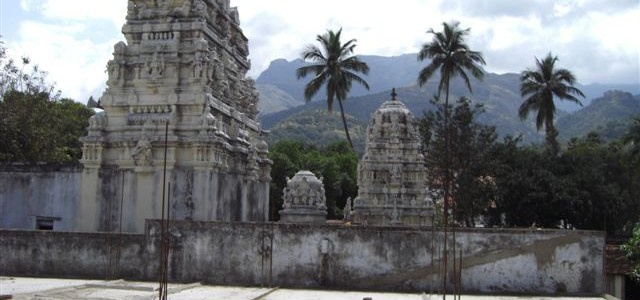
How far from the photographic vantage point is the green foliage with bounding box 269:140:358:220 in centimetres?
5075

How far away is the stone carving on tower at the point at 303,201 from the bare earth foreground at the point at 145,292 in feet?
44.6

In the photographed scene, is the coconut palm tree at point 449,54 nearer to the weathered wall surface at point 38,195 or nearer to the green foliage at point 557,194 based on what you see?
the green foliage at point 557,194

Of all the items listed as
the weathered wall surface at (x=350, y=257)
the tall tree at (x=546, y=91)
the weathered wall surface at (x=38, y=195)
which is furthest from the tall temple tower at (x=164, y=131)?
the tall tree at (x=546, y=91)

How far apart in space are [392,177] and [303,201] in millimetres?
5231

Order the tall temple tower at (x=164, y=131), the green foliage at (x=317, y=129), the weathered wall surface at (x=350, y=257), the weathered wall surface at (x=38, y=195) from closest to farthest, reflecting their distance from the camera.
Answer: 1. the weathered wall surface at (x=350, y=257)
2. the tall temple tower at (x=164, y=131)
3. the weathered wall surface at (x=38, y=195)
4. the green foliage at (x=317, y=129)

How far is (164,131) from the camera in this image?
25.2 metres

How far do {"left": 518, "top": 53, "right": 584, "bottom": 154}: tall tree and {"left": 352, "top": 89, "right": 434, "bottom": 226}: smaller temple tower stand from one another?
16657mm

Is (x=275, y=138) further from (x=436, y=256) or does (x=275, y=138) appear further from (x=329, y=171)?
(x=436, y=256)

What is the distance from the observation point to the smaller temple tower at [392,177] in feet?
114

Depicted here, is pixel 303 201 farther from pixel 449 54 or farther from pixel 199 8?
pixel 449 54

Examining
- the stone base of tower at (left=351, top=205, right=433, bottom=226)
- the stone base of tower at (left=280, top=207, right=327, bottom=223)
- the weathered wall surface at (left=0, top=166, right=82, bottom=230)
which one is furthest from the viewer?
the stone base of tower at (left=351, top=205, right=433, bottom=226)

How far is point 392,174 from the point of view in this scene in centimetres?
3572

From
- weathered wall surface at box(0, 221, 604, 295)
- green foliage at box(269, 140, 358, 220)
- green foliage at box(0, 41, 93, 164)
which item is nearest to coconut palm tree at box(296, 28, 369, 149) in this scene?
green foliage at box(269, 140, 358, 220)

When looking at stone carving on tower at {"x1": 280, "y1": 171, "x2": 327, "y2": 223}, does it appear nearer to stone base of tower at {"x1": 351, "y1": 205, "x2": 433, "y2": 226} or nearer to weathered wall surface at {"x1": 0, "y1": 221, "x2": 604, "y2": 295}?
stone base of tower at {"x1": 351, "y1": 205, "x2": 433, "y2": 226}
